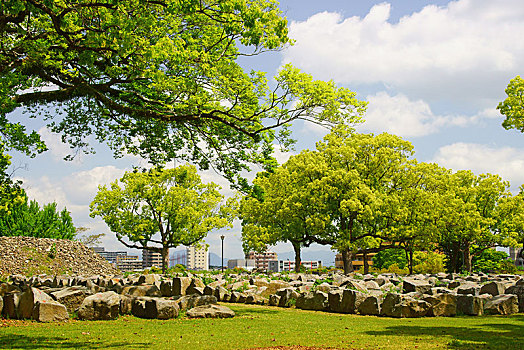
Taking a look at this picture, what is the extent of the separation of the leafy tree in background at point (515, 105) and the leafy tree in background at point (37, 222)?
4366 centimetres

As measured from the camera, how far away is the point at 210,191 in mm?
50500

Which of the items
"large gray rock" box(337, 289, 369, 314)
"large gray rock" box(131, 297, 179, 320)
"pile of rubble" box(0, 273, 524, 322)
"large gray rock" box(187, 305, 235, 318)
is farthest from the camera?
"large gray rock" box(337, 289, 369, 314)

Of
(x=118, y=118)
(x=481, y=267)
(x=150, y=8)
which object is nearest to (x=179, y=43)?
(x=150, y=8)

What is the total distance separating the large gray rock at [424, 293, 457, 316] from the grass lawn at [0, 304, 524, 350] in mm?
633

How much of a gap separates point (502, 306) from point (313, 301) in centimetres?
616

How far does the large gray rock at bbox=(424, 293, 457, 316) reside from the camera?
14.5m

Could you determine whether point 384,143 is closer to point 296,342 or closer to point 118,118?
point 118,118

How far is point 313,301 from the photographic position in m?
16.7

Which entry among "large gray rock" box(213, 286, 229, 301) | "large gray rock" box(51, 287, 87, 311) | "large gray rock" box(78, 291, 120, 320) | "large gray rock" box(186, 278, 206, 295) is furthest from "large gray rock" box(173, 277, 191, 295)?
"large gray rock" box(78, 291, 120, 320)

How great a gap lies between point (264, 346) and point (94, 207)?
42.1 m

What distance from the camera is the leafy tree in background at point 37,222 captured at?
4812cm

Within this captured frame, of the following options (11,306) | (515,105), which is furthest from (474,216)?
(11,306)

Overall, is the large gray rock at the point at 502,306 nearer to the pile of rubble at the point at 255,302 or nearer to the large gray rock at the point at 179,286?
the pile of rubble at the point at 255,302

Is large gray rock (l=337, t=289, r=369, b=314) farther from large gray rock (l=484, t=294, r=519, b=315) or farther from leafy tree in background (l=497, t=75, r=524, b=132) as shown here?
leafy tree in background (l=497, t=75, r=524, b=132)
